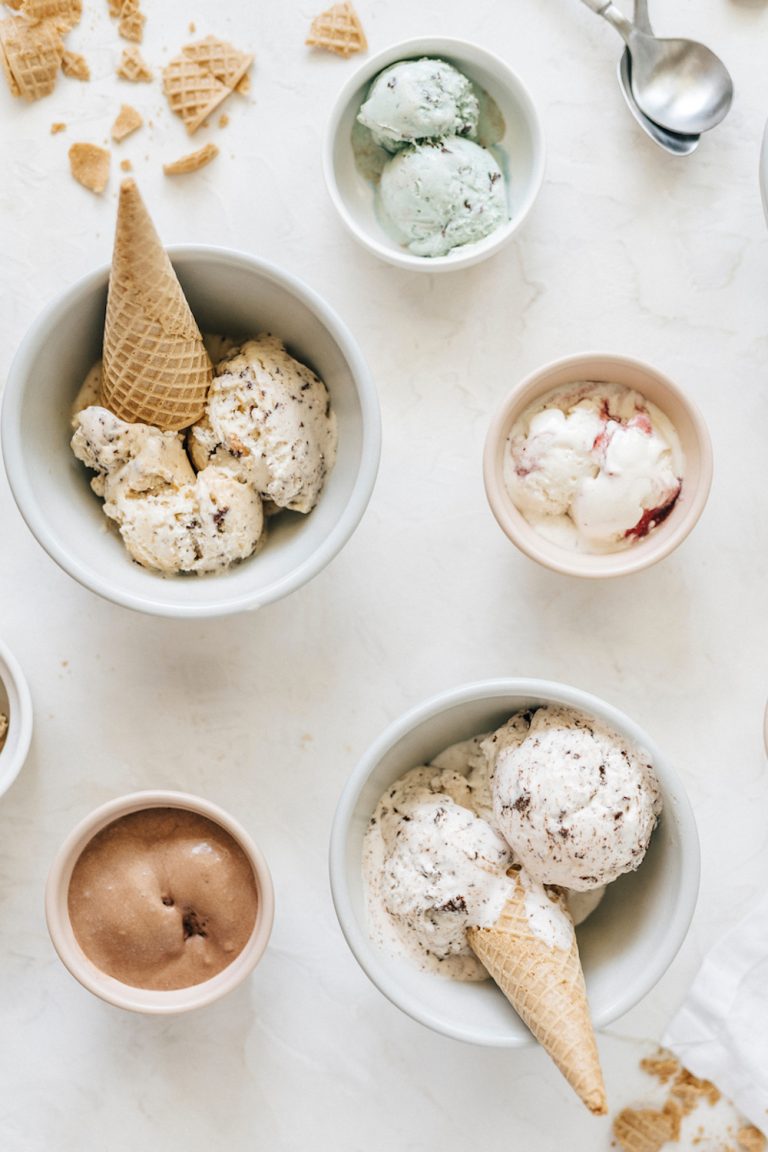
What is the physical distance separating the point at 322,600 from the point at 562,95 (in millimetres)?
745

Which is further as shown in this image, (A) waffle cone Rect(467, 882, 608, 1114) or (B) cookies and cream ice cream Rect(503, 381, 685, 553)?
(B) cookies and cream ice cream Rect(503, 381, 685, 553)

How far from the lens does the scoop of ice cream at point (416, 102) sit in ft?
4.70

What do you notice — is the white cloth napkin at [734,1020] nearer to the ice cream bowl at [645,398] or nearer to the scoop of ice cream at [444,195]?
the ice cream bowl at [645,398]

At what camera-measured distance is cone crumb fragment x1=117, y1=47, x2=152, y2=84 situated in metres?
1.50

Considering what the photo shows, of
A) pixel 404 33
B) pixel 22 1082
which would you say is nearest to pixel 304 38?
pixel 404 33

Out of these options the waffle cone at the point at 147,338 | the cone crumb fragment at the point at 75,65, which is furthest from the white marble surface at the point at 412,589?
the waffle cone at the point at 147,338

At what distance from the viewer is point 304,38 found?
1.50 m

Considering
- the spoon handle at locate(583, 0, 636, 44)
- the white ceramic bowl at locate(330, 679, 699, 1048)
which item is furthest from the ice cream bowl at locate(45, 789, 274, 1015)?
the spoon handle at locate(583, 0, 636, 44)

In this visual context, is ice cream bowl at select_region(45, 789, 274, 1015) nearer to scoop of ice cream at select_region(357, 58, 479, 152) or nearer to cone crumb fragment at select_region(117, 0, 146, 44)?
scoop of ice cream at select_region(357, 58, 479, 152)

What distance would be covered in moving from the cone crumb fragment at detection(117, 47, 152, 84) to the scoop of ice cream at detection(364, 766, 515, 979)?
98cm

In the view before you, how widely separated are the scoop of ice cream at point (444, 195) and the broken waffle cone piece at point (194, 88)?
25 cm

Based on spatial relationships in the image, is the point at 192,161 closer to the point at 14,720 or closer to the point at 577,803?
the point at 14,720

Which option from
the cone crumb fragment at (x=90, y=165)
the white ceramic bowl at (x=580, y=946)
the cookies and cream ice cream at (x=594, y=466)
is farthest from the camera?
the cone crumb fragment at (x=90, y=165)

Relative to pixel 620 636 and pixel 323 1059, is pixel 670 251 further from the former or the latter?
pixel 323 1059
